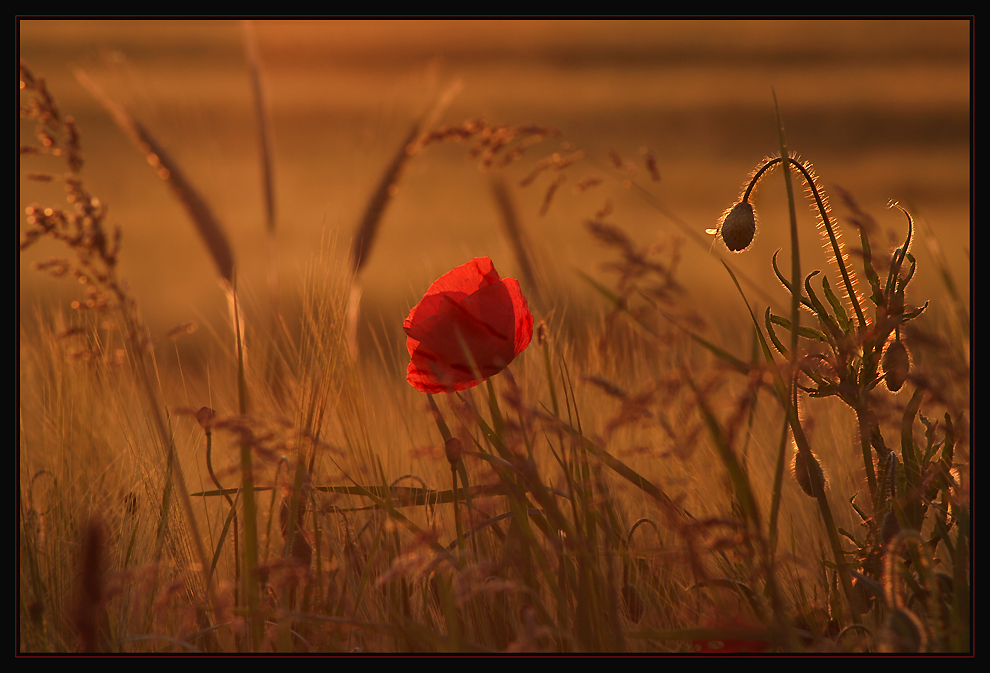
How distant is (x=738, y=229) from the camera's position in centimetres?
62

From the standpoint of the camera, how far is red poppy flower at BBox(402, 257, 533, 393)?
64 cm

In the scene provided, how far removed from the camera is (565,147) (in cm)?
85

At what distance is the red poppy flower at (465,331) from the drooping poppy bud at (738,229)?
174 mm

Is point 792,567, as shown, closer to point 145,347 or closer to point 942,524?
point 942,524

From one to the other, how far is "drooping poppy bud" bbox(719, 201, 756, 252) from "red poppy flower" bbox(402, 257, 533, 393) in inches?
6.9

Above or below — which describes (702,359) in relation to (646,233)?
below

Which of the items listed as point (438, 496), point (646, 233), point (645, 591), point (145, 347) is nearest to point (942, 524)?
point (645, 591)

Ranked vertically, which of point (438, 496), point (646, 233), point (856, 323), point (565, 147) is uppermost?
point (646, 233)

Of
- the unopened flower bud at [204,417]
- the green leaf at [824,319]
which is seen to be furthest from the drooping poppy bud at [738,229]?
the unopened flower bud at [204,417]

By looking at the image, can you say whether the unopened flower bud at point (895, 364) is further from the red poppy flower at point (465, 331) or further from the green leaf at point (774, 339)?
the red poppy flower at point (465, 331)

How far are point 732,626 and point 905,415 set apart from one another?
0.20 m

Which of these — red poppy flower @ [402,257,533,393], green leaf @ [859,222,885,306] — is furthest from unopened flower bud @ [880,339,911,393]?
red poppy flower @ [402,257,533,393]

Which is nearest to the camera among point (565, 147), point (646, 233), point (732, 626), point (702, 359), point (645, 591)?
point (732, 626)

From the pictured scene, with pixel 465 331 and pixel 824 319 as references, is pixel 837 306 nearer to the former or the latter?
pixel 824 319
